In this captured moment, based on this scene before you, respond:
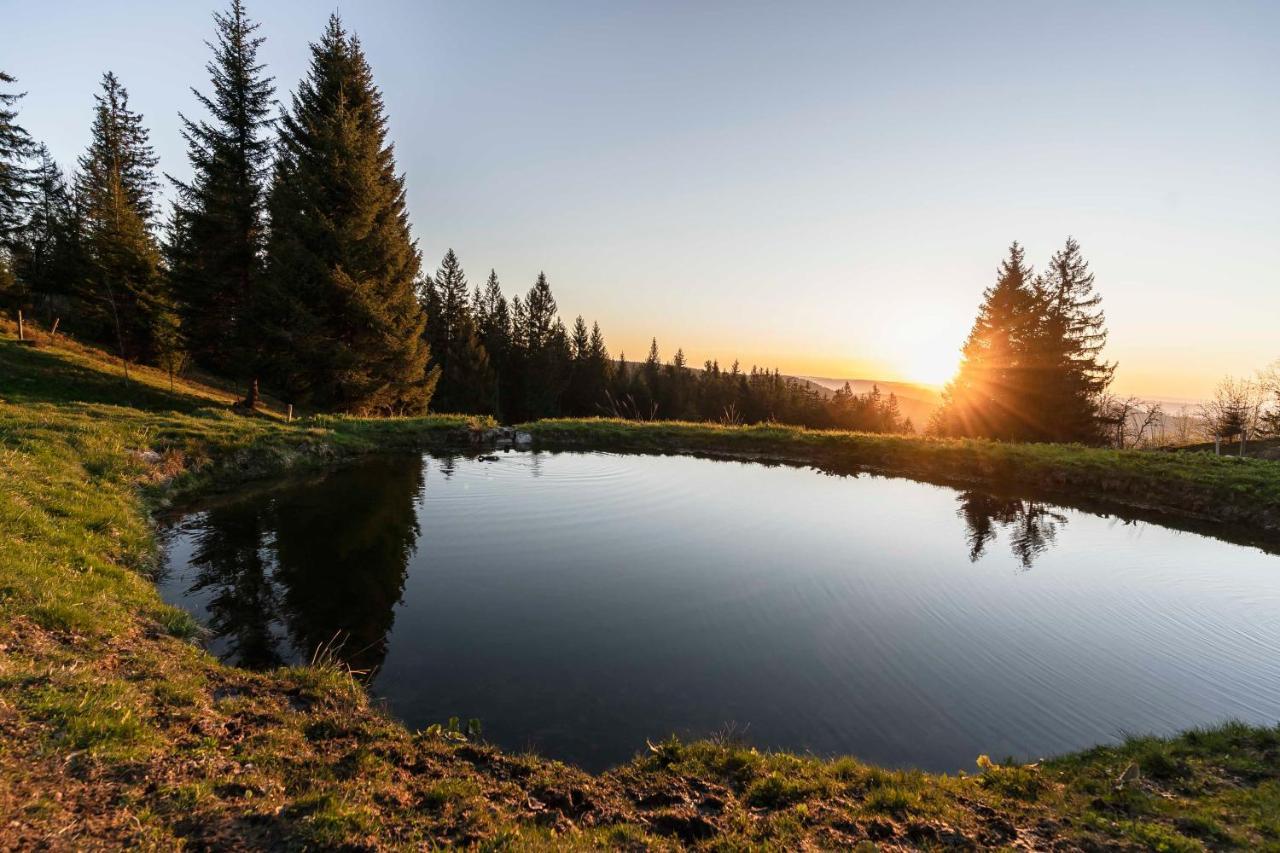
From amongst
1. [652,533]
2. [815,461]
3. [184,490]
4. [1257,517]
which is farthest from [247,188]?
[1257,517]

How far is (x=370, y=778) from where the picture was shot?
428 cm

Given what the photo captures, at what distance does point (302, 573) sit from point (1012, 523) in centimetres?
1849

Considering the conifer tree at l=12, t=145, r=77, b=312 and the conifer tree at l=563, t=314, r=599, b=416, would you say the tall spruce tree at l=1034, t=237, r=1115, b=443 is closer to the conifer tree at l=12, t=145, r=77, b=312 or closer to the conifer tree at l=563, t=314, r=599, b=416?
the conifer tree at l=563, t=314, r=599, b=416

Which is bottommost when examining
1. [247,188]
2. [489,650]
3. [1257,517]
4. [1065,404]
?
[489,650]

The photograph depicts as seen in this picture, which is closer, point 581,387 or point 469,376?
point 469,376

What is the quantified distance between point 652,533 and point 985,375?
35807 mm

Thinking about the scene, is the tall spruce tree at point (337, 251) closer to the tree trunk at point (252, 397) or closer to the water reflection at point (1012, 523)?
the tree trunk at point (252, 397)

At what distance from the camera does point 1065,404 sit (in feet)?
112

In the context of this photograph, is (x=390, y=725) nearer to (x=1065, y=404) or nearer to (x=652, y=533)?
(x=652, y=533)

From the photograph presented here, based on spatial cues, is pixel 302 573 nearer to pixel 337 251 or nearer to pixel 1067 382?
pixel 337 251

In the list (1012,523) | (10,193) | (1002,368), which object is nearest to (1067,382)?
(1002,368)

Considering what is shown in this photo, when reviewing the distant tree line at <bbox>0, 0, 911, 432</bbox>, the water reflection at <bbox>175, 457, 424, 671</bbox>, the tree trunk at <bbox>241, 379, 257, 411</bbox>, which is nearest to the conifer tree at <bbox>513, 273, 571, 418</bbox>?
the distant tree line at <bbox>0, 0, 911, 432</bbox>

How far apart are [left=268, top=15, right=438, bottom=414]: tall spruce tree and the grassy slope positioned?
68.9 feet

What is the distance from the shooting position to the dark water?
240 inches
